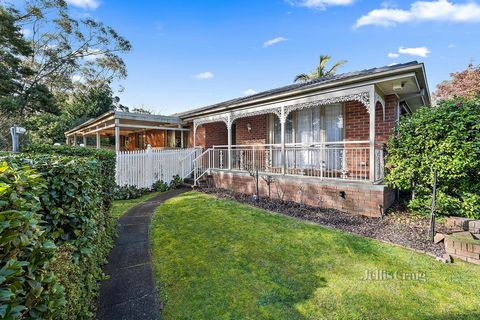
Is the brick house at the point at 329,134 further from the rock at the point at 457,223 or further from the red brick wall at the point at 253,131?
the rock at the point at 457,223

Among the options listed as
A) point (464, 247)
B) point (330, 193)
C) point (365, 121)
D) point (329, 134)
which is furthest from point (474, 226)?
point (329, 134)

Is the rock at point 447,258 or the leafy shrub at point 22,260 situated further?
the rock at point 447,258

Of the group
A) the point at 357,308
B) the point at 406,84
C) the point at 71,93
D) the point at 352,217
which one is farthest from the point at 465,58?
the point at 71,93

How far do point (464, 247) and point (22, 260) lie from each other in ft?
19.8

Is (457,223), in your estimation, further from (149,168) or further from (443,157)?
(149,168)

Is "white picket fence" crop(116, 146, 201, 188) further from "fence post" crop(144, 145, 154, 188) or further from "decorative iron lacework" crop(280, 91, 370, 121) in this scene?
"decorative iron lacework" crop(280, 91, 370, 121)

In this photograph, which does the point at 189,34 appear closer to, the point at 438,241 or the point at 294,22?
the point at 294,22

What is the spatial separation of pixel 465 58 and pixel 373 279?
2078cm

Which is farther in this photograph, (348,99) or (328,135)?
(328,135)

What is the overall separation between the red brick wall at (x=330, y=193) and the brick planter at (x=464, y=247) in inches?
72.3

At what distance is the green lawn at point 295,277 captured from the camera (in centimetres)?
281

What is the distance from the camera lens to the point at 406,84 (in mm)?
6734

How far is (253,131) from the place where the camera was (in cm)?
1154

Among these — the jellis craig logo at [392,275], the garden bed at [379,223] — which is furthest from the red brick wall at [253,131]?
the jellis craig logo at [392,275]
